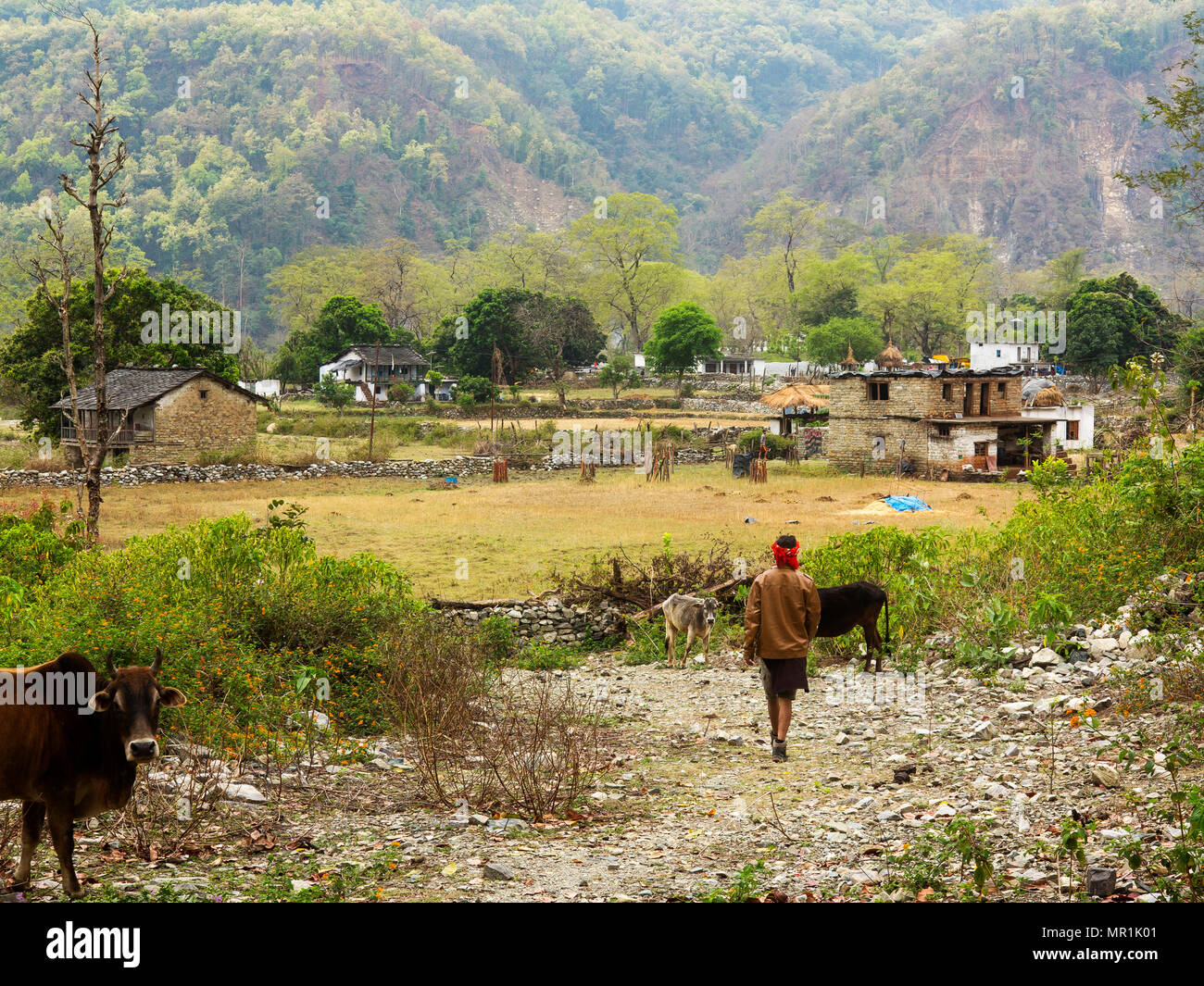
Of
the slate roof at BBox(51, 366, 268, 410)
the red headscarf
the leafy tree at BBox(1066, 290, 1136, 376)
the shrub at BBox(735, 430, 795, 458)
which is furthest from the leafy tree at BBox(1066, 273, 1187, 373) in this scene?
the red headscarf

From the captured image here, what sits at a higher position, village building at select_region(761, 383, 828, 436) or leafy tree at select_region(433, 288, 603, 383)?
leafy tree at select_region(433, 288, 603, 383)

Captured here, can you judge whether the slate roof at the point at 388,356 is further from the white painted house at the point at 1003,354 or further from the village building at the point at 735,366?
the white painted house at the point at 1003,354

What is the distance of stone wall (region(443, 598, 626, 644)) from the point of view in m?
14.7

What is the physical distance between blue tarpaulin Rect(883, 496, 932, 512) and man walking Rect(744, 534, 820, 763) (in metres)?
22.1

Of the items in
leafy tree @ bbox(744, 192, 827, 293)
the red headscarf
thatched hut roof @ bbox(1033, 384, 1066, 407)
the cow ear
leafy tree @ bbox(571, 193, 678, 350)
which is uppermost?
leafy tree @ bbox(744, 192, 827, 293)

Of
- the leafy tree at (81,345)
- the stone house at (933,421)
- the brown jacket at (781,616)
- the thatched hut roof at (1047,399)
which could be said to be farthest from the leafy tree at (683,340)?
the brown jacket at (781,616)

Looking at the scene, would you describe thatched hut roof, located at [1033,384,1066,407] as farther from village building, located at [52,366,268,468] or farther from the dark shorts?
the dark shorts

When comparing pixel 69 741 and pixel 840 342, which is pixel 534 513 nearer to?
pixel 69 741

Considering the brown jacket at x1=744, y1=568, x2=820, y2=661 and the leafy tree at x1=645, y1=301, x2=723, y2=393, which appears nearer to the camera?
the brown jacket at x1=744, y1=568, x2=820, y2=661

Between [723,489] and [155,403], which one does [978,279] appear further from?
[155,403]

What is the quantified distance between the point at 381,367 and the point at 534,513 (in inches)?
1704

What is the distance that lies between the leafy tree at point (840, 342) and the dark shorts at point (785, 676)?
7122 cm

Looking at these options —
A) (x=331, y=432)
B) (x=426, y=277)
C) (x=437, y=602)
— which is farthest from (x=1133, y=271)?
(x=437, y=602)

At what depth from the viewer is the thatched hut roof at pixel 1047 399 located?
1786 inches
